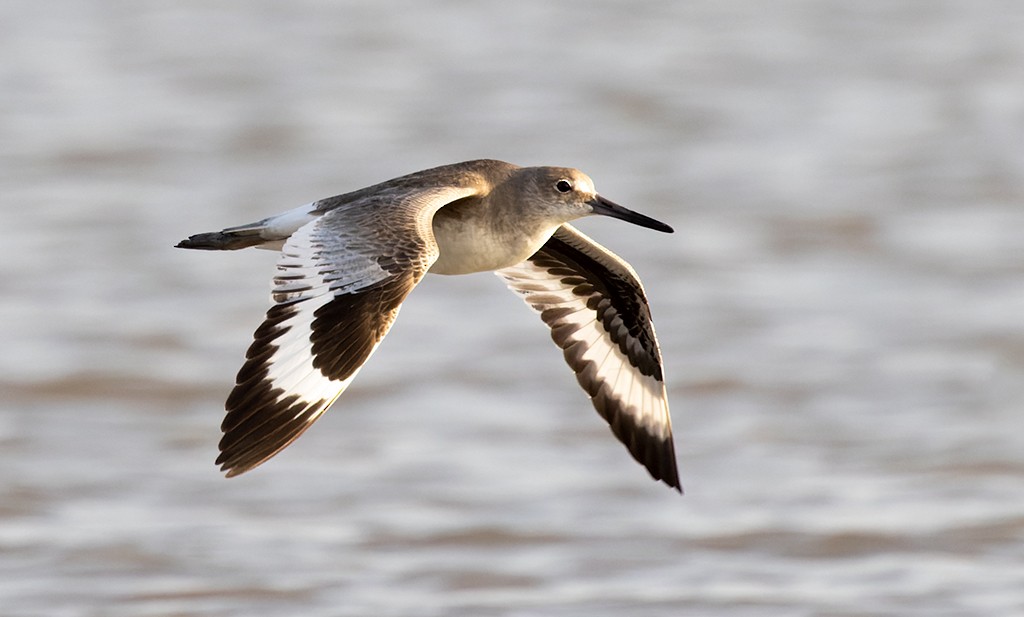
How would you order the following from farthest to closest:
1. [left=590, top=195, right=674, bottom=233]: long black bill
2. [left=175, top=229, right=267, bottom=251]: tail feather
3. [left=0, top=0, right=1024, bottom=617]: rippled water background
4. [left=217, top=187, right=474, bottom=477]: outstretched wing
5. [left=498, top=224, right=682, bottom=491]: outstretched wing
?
[left=0, top=0, right=1024, bottom=617]: rippled water background → [left=498, top=224, right=682, bottom=491]: outstretched wing → [left=590, top=195, right=674, bottom=233]: long black bill → [left=175, top=229, right=267, bottom=251]: tail feather → [left=217, top=187, right=474, bottom=477]: outstretched wing

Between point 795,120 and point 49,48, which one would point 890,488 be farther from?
point 49,48

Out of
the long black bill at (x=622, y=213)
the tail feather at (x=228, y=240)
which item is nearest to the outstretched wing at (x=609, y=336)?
the long black bill at (x=622, y=213)

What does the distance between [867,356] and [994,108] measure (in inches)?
300

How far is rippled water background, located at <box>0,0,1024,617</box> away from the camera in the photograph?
1034 centimetres

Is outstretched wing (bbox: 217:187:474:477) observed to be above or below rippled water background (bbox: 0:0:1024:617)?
below

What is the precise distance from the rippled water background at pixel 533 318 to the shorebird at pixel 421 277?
52.8 inches

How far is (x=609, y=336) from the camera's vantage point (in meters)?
9.04

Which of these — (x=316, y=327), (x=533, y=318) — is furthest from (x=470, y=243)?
(x=533, y=318)

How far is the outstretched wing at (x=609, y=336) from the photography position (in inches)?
349

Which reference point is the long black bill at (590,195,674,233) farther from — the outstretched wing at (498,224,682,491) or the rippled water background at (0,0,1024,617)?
the rippled water background at (0,0,1024,617)

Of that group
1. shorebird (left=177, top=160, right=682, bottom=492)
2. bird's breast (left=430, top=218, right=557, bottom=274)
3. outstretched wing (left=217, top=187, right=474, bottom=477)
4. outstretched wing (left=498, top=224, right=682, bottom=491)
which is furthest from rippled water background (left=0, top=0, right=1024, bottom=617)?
outstretched wing (left=217, top=187, right=474, bottom=477)

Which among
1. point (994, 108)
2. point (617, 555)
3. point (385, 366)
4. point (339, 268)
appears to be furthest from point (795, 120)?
point (339, 268)

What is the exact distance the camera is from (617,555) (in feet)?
34.2

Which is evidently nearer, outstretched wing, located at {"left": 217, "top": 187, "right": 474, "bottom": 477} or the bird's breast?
outstretched wing, located at {"left": 217, "top": 187, "right": 474, "bottom": 477}
